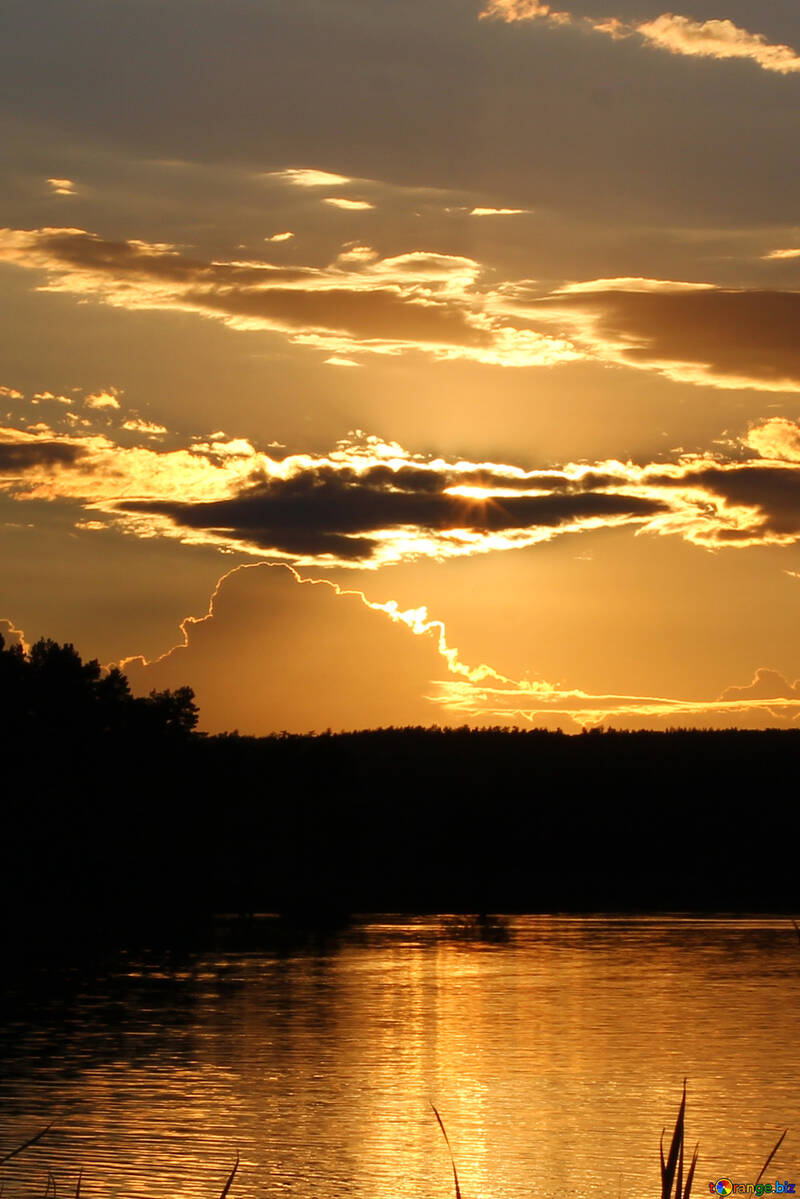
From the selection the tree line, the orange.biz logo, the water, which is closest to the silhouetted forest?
the tree line

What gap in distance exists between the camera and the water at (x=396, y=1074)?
95.2 ft

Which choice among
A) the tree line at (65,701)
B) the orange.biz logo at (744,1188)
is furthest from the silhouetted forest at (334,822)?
the orange.biz logo at (744,1188)

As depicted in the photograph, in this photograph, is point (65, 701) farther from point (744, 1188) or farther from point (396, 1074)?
point (744, 1188)

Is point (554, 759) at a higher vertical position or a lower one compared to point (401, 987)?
higher

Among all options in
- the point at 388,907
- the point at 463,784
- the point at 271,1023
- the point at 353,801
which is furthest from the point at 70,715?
the point at 463,784

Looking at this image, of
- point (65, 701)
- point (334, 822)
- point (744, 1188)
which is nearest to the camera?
point (744, 1188)

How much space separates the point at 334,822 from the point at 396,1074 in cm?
9889

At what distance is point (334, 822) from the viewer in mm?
139125

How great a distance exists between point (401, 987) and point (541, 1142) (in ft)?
98.5

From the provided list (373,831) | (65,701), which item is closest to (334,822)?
(373,831)

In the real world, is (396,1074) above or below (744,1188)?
below

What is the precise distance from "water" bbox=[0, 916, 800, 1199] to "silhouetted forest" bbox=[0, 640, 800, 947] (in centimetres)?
2882

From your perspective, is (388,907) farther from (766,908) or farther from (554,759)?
(554,759)

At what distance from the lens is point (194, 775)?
114125mm
